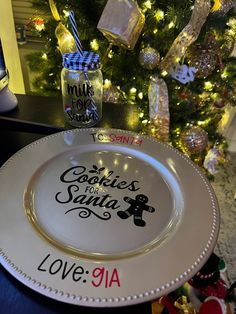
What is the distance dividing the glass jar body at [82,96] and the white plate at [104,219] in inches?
4.2

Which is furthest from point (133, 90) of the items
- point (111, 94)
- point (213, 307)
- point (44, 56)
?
point (213, 307)

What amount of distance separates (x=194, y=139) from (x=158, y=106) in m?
0.25

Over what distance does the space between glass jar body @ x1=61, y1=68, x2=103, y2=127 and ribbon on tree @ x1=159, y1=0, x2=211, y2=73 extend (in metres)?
0.50

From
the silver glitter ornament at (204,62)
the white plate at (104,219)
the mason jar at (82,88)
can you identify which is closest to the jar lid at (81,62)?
the mason jar at (82,88)

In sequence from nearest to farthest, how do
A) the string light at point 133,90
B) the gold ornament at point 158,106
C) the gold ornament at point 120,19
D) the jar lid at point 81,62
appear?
the jar lid at point 81,62 < the gold ornament at point 120,19 < the gold ornament at point 158,106 < the string light at point 133,90

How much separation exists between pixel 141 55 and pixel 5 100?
0.55 metres

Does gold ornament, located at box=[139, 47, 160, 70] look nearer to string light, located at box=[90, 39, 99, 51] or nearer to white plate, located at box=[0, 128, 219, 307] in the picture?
string light, located at box=[90, 39, 99, 51]

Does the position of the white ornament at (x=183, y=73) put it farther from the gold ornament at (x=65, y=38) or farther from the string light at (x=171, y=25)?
the gold ornament at (x=65, y=38)

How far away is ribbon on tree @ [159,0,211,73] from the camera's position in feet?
3.04

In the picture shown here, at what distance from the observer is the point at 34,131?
0.65 metres

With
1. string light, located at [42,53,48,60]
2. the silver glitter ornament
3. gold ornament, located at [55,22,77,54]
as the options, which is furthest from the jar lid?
string light, located at [42,53,48,60]

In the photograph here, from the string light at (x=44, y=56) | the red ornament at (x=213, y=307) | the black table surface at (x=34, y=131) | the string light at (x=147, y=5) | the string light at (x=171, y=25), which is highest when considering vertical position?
the string light at (x=147, y=5)

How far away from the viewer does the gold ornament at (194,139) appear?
1.22 meters

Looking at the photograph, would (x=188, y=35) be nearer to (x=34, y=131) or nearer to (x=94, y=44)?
(x=94, y=44)
